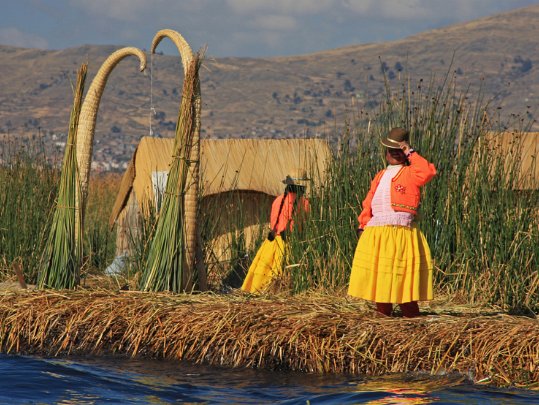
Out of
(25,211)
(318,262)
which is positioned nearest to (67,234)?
(25,211)

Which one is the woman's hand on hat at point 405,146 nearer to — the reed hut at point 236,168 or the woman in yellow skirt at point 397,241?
the woman in yellow skirt at point 397,241

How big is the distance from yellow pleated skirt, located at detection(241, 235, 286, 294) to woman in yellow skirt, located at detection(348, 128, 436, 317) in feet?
7.26

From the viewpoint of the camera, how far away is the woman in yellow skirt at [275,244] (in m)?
9.63

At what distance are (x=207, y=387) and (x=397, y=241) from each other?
151cm

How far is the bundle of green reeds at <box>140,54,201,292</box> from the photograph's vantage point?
27.2ft

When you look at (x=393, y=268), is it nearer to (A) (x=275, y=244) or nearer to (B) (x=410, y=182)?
(B) (x=410, y=182)

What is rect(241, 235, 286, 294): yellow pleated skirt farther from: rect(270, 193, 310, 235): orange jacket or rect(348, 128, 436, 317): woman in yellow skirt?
rect(348, 128, 436, 317): woman in yellow skirt

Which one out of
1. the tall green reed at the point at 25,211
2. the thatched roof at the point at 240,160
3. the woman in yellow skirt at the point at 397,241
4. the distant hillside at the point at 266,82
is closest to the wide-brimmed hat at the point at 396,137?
the woman in yellow skirt at the point at 397,241

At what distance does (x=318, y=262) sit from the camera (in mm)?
8859

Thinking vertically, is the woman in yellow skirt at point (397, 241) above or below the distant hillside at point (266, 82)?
below

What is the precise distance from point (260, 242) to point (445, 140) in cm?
218

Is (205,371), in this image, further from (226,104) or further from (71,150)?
(226,104)

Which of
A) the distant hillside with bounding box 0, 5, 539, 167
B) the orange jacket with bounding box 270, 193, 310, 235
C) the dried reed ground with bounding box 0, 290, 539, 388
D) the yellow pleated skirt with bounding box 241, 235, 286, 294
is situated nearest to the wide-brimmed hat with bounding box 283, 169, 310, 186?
→ the orange jacket with bounding box 270, 193, 310, 235

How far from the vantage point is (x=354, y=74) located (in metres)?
108
